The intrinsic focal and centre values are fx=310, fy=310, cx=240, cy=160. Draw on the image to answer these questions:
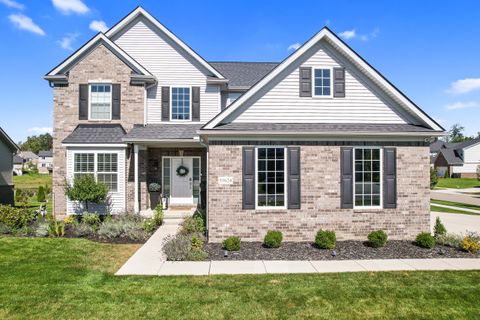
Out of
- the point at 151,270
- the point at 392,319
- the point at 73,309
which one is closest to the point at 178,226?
the point at 151,270

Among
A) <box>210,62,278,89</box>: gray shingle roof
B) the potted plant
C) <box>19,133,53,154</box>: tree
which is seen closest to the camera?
the potted plant

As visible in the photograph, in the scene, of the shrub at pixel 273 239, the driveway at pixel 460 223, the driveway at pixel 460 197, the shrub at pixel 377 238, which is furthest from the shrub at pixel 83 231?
the driveway at pixel 460 197

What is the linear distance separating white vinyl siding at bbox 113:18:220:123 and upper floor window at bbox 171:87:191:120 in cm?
34

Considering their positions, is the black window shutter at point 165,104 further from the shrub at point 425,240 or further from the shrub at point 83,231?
the shrub at point 425,240

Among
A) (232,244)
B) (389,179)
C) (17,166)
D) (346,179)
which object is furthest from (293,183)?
(17,166)

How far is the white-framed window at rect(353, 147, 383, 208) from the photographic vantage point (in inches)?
410

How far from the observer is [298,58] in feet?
35.0

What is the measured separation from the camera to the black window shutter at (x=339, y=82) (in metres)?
10.8

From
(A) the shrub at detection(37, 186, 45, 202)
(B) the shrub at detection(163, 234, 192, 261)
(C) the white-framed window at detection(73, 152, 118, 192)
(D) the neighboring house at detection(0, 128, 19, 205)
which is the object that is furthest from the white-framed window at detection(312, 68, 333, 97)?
(A) the shrub at detection(37, 186, 45, 202)

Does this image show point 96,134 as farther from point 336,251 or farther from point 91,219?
point 336,251

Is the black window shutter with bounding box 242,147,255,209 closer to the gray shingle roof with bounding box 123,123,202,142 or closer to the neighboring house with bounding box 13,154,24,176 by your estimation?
the gray shingle roof with bounding box 123,123,202,142

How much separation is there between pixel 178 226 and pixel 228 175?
378 centimetres

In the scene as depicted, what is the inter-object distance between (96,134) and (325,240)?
10.6 metres

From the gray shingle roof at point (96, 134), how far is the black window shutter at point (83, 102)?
464mm
